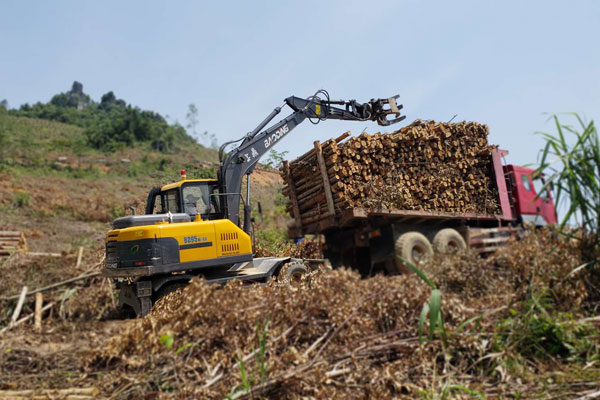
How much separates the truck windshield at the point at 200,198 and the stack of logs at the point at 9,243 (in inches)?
295

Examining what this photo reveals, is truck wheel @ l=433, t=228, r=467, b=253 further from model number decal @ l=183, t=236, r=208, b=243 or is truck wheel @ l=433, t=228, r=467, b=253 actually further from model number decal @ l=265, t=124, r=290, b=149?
model number decal @ l=183, t=236, r=208, b=243

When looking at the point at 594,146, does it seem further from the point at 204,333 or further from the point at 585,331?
the point at 204,333

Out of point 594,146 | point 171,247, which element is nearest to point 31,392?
point 171,247

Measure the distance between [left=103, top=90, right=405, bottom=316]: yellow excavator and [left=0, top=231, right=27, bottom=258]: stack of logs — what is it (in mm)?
6545

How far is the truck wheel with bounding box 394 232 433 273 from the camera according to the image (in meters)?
8.62

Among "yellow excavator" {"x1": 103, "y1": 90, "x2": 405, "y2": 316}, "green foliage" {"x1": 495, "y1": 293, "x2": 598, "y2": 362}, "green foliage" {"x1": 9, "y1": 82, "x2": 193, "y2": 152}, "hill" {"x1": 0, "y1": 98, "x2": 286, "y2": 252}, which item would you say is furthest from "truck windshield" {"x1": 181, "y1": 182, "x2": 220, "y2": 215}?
"green foliage" {"x1": 9, "y1": 82, "x2": 193, "y2": 152}

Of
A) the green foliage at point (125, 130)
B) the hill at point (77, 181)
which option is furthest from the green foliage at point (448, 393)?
the green foliage at point (125, 130)

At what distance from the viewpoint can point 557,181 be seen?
3.45 metres

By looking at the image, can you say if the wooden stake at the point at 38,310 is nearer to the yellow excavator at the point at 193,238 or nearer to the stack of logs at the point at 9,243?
the yellow excavator at the point at 193,238

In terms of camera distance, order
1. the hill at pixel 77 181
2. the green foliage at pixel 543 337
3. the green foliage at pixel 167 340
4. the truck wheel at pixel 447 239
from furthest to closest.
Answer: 1. the hill at pixel 77 181
2. the truck wheel at pixel 447 239
3. the green foliage at pixel 167 340
4. the green foliage at pixel 543 337

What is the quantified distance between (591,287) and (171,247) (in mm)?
5350

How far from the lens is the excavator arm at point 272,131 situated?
8223mm

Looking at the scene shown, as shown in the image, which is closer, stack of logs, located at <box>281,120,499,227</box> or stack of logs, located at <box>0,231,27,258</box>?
stack of logs, located at <box>281,120,499,227</box>

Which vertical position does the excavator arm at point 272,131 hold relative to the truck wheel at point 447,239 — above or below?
above
